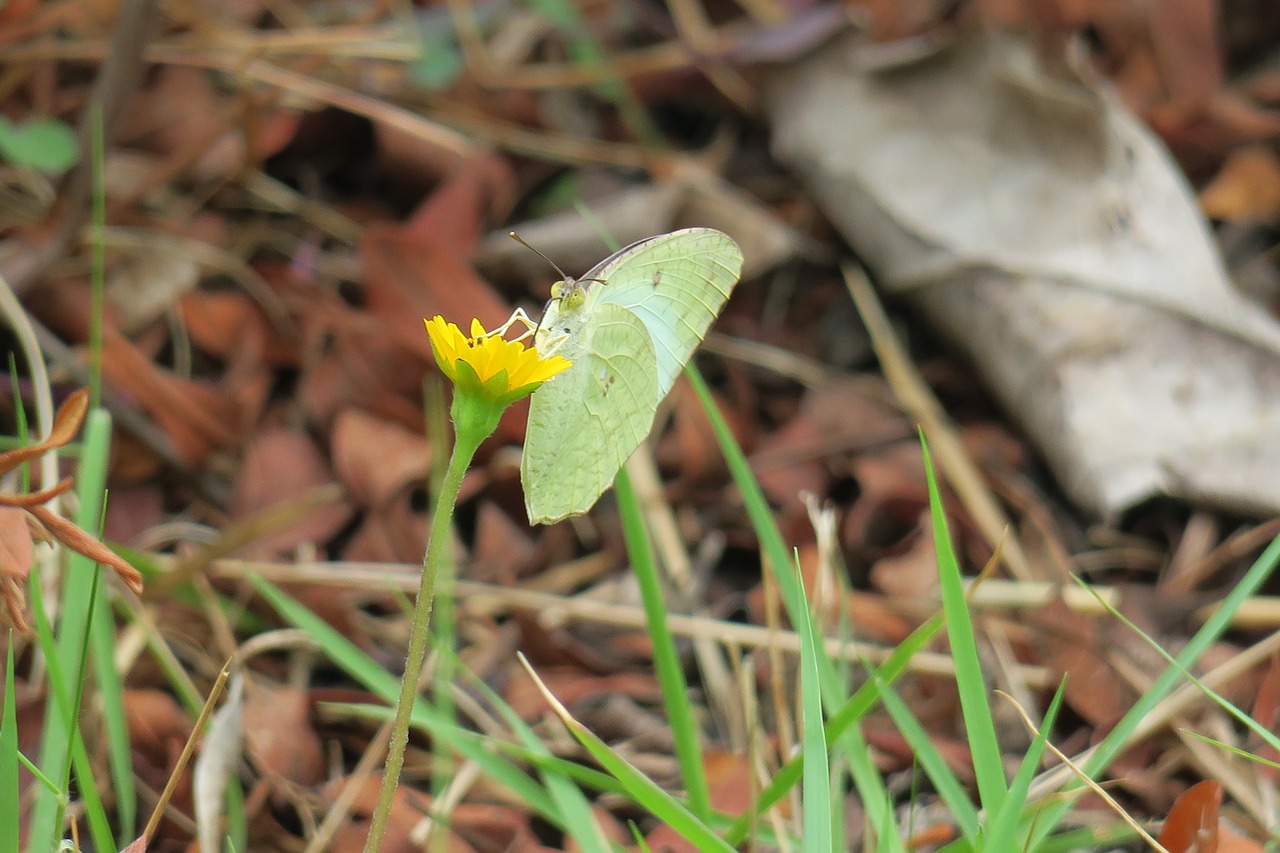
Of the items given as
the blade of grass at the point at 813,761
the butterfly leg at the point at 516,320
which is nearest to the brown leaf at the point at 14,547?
the butterfly leg at the point at 516,320

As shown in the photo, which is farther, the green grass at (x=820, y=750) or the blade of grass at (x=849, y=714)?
the blade of grass at (x=849, y=714)

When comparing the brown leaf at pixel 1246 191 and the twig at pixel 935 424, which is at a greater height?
the brown leaf at pixel 1246 191

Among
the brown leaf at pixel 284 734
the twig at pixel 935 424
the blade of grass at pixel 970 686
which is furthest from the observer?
the twig at pixel 935 424

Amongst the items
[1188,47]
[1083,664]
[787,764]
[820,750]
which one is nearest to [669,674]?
[787,764]

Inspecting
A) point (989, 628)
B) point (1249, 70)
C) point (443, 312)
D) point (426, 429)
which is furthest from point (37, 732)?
point (1249, 70)

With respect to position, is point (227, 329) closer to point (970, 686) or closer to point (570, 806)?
point (570, 806)

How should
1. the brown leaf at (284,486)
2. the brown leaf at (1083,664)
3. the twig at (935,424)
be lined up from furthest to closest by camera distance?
the twig at (935,424) → the brown leaf at (284,486) → the brown leaf at (1083,664)

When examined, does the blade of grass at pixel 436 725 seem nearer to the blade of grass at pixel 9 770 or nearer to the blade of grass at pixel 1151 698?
the blade of grass at pixel 9 770
